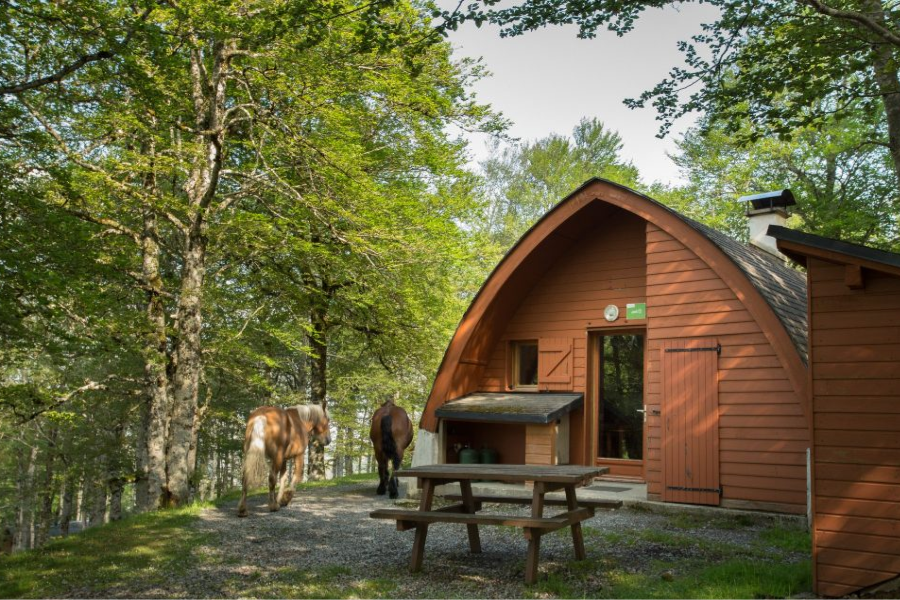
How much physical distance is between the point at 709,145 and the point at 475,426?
17.3 meters

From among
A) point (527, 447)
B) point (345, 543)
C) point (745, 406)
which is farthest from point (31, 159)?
point (745, 406)

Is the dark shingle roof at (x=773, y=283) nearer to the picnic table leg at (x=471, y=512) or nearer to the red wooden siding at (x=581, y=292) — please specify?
the red wooden siding at (x=581, y=292)

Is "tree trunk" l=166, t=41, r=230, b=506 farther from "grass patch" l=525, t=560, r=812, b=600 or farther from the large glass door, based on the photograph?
"grass patch" l=525, t=560, r=812, b=600

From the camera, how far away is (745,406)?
8766mm

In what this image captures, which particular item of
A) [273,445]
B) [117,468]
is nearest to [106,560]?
[273,445]

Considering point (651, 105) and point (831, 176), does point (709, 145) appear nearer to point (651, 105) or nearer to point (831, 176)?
point (831, 176)

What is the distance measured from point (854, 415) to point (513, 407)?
239 inches

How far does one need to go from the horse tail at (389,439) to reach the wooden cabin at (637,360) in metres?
0.33

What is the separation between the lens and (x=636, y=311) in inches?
427

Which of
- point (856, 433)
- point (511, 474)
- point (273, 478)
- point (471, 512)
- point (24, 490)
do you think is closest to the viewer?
point (856, 433)

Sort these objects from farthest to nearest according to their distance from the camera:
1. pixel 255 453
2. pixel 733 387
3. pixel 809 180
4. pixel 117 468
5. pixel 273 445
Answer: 1. pixel 117 468
2. pixel 809 180
3. pixel 273 445
4. pixel 733 387
5. pixel 255 453

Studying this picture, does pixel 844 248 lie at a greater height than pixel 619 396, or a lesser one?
greater

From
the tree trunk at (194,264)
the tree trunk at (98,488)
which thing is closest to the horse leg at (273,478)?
the tree trunk at (194,264)

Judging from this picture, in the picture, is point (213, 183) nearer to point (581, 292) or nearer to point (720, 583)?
point (581, 292)
